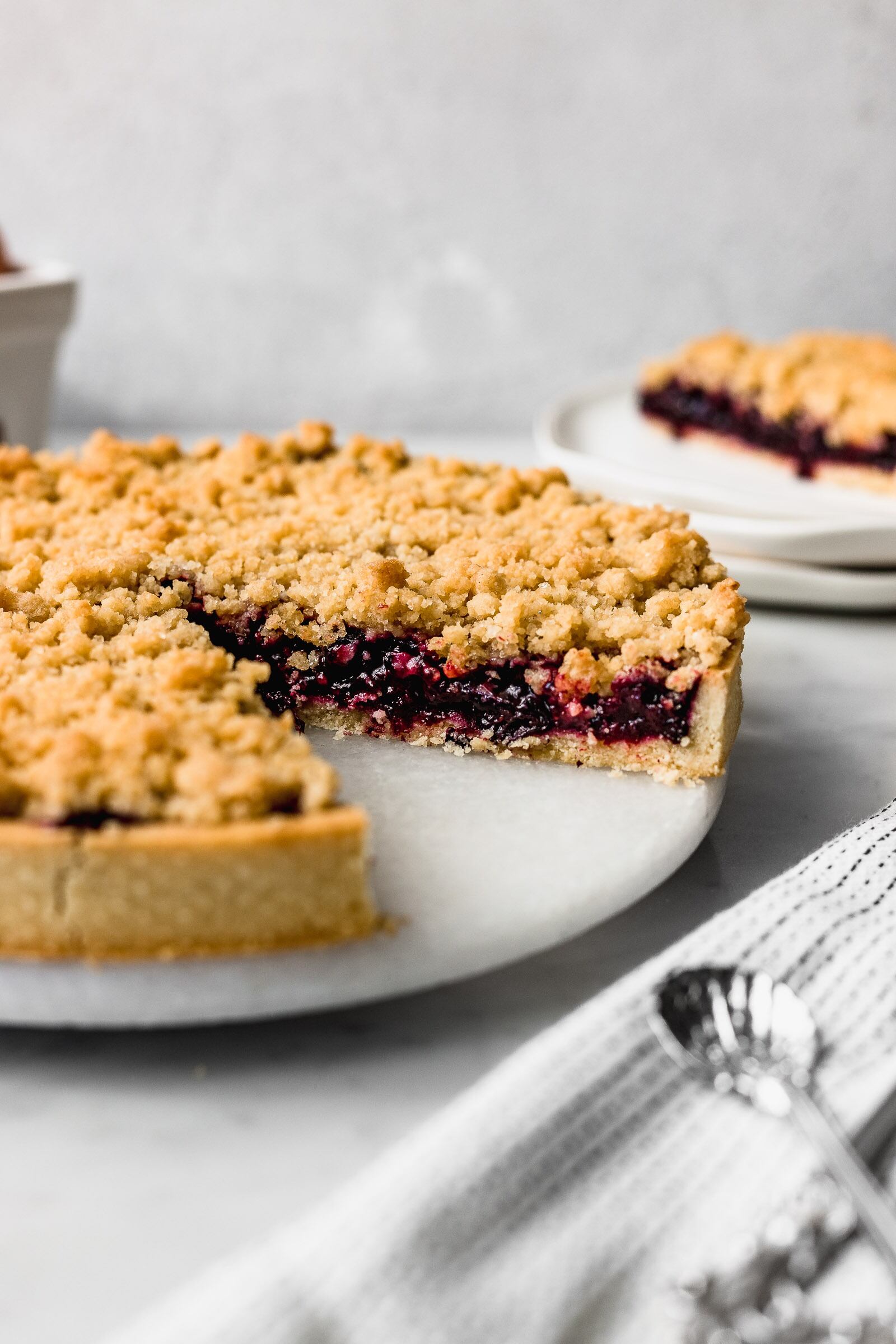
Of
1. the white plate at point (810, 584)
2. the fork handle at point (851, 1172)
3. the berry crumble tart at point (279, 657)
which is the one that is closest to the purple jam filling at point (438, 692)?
the berry crumble tart at point (279, 657)

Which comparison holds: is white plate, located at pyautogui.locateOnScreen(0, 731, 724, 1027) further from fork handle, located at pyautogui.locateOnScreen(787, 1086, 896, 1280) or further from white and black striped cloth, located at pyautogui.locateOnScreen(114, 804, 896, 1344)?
fork handle, located at pyautogui.locateOnScreen(787, 1086, 896, 1280)

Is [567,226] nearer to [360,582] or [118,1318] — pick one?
[360,582]

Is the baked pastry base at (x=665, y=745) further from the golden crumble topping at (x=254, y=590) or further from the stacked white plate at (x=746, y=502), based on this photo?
the stacked white plate at (x=746, y=502)

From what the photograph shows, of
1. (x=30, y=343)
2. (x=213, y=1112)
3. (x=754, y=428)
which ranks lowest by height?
(x=213, y=1112)

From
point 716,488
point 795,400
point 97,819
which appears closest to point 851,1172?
point 97,819

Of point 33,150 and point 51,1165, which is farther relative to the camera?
point 33,150

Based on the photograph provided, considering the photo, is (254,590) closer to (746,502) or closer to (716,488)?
(746,502)

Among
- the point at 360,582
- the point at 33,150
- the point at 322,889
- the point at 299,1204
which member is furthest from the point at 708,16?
the point at 299,1204
